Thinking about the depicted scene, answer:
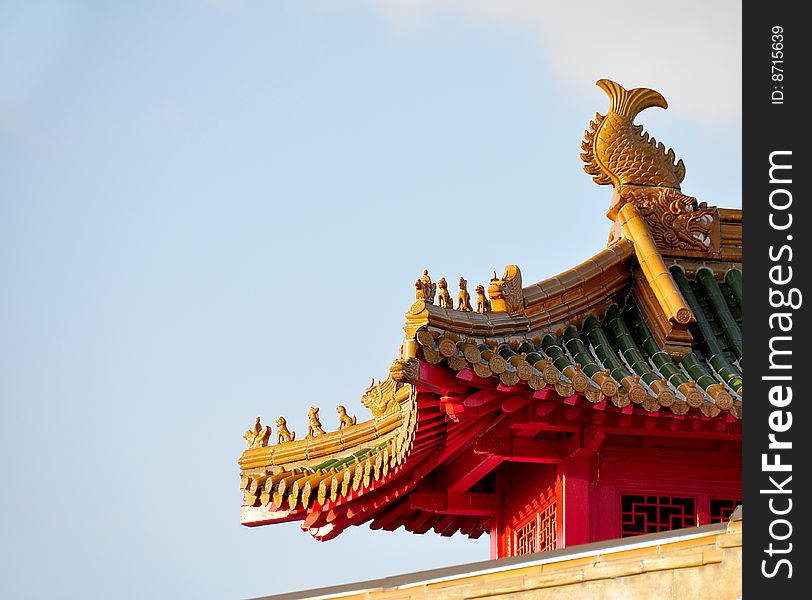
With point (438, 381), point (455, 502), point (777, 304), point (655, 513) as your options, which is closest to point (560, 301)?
point (655, 513)

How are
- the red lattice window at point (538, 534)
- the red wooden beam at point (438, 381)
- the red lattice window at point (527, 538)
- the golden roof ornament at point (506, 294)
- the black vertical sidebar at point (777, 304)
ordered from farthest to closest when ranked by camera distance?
the red lattice window at point (527, 538) → the red lattice window at point (538, 534) → the golden roof ornament at point (506, 294) → the red wooden beam at point (438, 381) → the black vertical sidebar at point (777, 304)

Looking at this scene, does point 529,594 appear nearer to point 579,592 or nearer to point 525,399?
point 579,592

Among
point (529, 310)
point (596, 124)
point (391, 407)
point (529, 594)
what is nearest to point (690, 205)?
point (596, 124)

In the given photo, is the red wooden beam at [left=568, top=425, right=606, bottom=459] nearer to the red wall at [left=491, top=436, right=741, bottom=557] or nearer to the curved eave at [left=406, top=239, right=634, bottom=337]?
the red wall at [left=491, top=436, right=741, bottom=557]

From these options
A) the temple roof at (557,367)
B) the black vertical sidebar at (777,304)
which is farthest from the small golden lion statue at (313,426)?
the black vertical sidebar at (777,304)

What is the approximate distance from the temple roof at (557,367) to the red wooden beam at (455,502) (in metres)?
0.02

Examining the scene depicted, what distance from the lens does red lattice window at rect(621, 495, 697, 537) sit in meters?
15.6

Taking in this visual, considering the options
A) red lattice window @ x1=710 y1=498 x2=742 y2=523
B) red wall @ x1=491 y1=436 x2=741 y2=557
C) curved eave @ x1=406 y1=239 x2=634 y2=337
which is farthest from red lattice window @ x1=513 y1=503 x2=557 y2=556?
curved eave @ x1=406 y1=239 x2=634 y2=337

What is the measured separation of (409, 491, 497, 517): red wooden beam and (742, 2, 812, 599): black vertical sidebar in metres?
7.60

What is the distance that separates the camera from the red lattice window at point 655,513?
1558 cm

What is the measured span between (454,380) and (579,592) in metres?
4.25

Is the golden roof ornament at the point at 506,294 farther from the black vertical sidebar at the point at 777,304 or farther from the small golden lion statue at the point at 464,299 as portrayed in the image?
the black vertical sidebar at the point at 777,304

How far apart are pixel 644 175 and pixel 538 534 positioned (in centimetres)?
329

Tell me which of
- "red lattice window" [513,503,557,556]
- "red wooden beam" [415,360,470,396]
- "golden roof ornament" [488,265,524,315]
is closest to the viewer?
"red wooden beam" [415,360,470,396]
